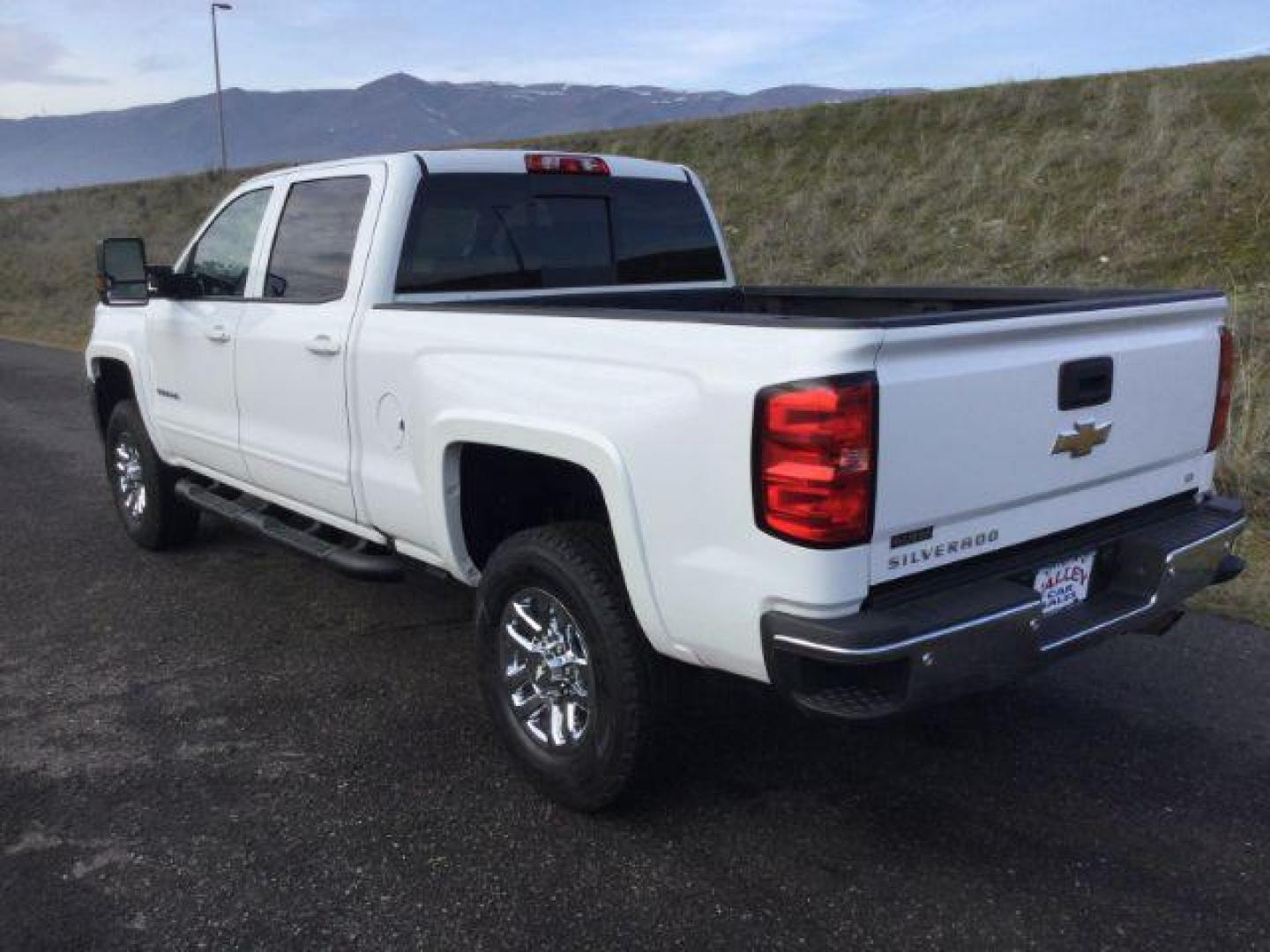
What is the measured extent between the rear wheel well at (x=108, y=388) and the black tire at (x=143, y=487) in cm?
12

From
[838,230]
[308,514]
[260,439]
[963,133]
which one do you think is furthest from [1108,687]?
[963,133]

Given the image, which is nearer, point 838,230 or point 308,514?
point 308,514

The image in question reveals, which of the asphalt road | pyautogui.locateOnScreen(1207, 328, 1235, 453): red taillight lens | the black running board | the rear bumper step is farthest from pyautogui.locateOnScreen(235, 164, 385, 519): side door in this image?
pyautogui.locateOnScreen(1207, 328, 1235, 453): red taillight lens

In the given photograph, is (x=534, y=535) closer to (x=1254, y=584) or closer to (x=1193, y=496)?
(x=1193, y=496)

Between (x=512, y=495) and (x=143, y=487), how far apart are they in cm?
322

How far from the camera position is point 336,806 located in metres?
3.42

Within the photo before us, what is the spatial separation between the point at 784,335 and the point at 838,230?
51.2 ft

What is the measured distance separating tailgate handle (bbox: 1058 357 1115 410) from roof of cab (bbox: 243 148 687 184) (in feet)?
7.48

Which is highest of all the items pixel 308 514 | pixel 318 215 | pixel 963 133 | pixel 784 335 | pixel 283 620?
pixel 963 133

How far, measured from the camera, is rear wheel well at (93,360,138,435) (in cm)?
634

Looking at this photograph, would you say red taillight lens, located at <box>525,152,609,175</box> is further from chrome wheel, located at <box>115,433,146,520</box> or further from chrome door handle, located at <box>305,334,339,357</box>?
chrome wheel, located at <box>115,433,146,520</box>

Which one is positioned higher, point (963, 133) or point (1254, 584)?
point (963, 133)

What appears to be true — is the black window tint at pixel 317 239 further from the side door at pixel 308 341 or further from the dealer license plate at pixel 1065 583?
the dealer license plate at pixel 1065 583

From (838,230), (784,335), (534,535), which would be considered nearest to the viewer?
(784,335)
